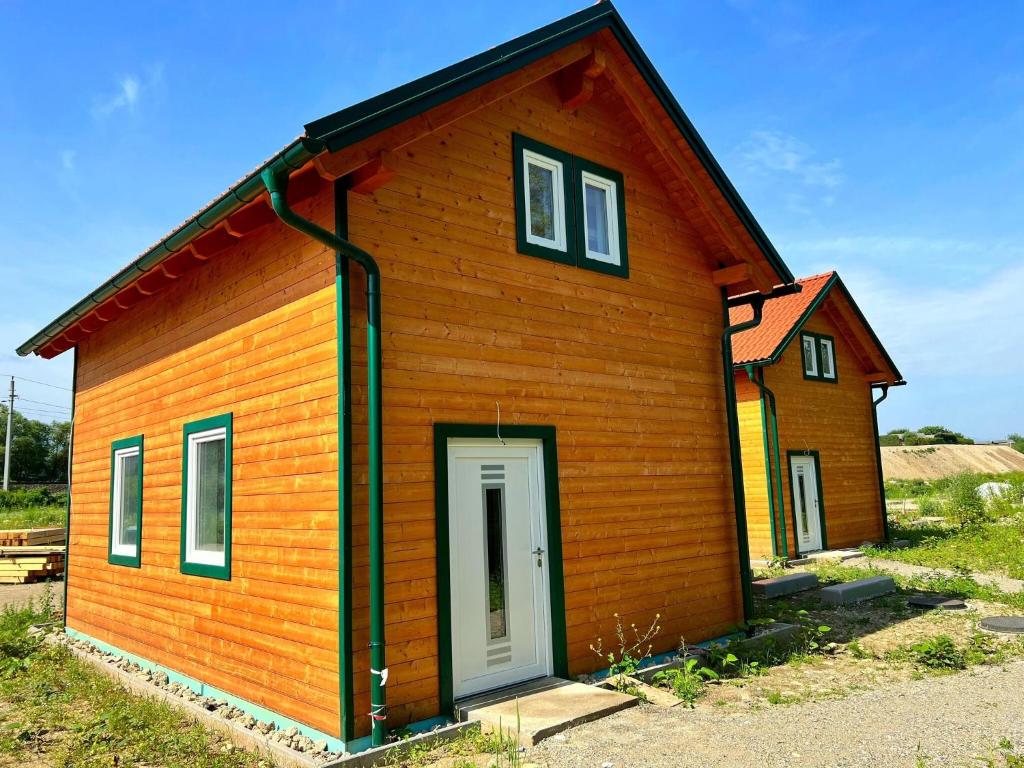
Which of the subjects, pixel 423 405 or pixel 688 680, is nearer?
pixel 423 405

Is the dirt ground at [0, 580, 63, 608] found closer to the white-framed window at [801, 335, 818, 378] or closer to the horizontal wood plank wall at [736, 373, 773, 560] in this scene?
the horizontal wood plank wall at [736, 373, 773, 560]

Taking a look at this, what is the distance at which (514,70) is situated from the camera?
6.67 meters

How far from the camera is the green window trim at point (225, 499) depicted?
22.3 ft

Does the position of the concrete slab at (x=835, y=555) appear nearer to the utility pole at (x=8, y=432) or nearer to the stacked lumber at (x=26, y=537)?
the stacked lumber at (x=26, y=537)

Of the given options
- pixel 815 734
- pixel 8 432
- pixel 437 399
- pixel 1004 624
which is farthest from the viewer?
pixel 8 432

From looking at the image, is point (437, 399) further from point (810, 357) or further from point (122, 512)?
point (810, 357)

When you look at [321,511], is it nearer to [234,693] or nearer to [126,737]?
[234,693]

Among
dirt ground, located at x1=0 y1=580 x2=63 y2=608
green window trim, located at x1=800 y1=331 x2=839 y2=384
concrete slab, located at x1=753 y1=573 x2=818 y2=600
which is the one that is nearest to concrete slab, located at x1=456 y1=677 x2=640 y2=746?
concrete slab, located at x1=753 y1=573 x2=818 y2=600

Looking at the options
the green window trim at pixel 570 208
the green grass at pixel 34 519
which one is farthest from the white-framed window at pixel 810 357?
the green grass at pixel 34 519

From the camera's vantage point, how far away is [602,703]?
5785mm

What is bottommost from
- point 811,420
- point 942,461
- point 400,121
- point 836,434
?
point 942,461

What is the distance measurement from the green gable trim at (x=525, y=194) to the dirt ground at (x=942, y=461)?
2403 inches

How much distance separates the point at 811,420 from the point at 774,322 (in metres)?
2.58

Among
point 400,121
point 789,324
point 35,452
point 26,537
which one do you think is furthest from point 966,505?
point 35,452
